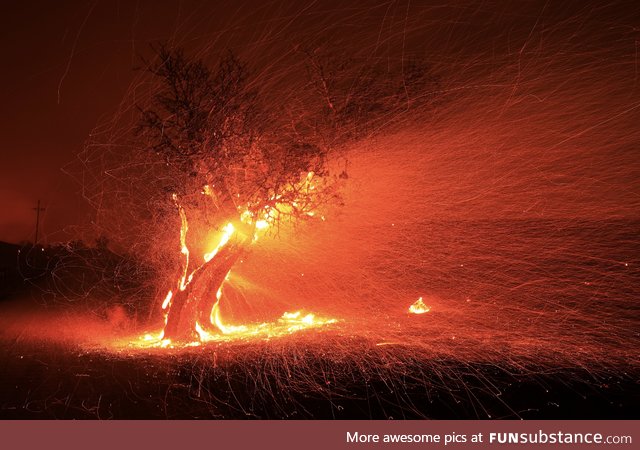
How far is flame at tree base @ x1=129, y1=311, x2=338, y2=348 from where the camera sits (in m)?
14.5

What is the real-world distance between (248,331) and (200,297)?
1.86m

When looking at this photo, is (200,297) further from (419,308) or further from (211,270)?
(419,308)

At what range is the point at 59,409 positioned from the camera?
27.0ft

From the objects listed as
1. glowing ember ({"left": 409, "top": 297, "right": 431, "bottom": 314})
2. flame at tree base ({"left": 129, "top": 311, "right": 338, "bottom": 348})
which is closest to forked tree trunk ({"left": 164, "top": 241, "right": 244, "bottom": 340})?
flame at tree base ({"left": 129, "top": 311, "right": 338, "bottom": 348})

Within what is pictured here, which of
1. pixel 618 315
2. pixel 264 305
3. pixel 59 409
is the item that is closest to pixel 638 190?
pixel 618 315

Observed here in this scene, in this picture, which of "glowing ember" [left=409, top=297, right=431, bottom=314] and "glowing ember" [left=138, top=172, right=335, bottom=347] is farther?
"glowing ember" [left=409, top=297, right=431, bottom=314]

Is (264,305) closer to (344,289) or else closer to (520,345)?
(344,289)

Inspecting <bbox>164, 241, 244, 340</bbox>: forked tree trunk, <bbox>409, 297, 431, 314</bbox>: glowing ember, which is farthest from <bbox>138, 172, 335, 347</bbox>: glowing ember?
<bbox>409, 297, 431, 314</bbox>: glowing ember

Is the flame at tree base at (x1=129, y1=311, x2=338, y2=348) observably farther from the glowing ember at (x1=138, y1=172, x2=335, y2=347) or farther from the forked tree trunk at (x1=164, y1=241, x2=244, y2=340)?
the forked tree trunk at (x1=164, y1=241, x2=244, y2=340)

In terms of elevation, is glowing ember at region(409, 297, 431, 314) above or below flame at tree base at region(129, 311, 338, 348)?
above

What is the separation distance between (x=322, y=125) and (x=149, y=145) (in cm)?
378

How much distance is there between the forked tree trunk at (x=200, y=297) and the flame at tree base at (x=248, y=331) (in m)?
0.20

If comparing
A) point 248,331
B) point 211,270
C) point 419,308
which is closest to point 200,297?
point 211,270

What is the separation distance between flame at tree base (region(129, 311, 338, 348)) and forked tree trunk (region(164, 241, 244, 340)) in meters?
0.20
